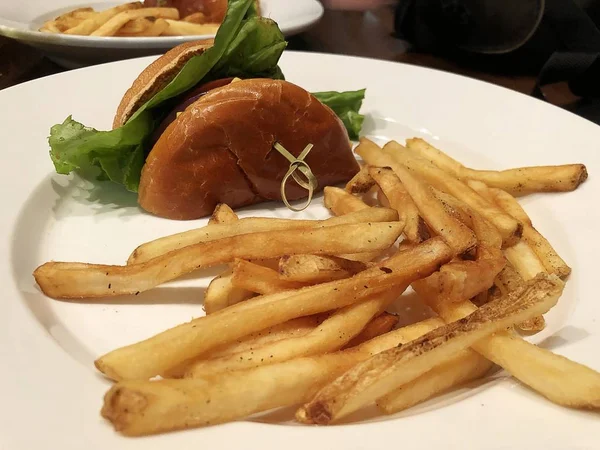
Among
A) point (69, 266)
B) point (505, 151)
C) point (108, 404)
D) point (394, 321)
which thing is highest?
point (108, 404)

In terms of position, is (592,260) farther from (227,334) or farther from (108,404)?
(108,404)

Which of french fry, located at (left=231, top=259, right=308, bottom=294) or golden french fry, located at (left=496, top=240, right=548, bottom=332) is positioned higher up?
french fry, located at (left=231, top=259, right=308, bottom=294)

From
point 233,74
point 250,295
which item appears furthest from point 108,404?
point 233,74

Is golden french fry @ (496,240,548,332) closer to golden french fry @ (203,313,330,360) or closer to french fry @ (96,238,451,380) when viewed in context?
french fry @ (96,238,451,380)

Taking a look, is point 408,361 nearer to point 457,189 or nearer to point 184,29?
point 457,189

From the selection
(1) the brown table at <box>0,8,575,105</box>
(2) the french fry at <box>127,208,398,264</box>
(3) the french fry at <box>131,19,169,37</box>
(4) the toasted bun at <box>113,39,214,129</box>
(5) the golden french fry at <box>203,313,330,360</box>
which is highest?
(4) the toasted bun at <box>113,39,214,129</box>

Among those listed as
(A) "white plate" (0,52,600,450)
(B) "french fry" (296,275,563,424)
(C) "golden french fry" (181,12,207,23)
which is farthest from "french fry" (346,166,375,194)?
(C) "golden french fry" (181,12,207,23)

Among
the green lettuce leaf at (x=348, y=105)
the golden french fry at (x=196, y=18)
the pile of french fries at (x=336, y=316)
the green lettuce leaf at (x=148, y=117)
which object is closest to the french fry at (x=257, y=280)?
the pile of french fries at (x=336, y=316)

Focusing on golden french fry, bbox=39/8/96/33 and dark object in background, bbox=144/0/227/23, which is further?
dark object in background, bbox=144/0/227/23
